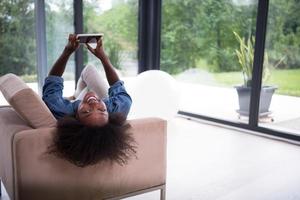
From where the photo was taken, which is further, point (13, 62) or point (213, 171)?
point (13, 62)

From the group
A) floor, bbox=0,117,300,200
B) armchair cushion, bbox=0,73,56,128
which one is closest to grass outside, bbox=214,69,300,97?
floor, bbox=0,117,300,200

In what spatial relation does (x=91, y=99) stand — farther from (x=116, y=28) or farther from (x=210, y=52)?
(x=116, y=28)

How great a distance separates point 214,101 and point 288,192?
2.19 meters

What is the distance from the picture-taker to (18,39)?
159 inches

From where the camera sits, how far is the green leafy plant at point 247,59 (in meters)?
3.83

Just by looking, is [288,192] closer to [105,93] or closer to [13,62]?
[105,93]

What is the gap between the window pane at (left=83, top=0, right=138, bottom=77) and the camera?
4.59 m

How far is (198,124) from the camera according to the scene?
433 centimetres

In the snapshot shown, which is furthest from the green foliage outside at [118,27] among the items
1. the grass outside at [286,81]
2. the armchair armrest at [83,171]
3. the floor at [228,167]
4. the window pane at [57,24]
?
the armchair armrest at [83,171]

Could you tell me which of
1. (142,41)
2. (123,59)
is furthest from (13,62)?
(142,41)

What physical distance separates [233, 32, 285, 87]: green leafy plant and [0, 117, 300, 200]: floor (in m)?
0.69

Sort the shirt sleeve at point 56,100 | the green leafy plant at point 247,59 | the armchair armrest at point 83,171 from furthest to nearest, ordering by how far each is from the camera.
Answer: the green leafy plant at point 247,59 < the shirt sleeve at point 56,100 < the armchair armrest at point 83,171

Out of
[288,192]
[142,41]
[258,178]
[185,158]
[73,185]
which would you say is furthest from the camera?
[142,41]

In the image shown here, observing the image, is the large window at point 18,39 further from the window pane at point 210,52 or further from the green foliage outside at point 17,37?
the window pane at point 210,52
